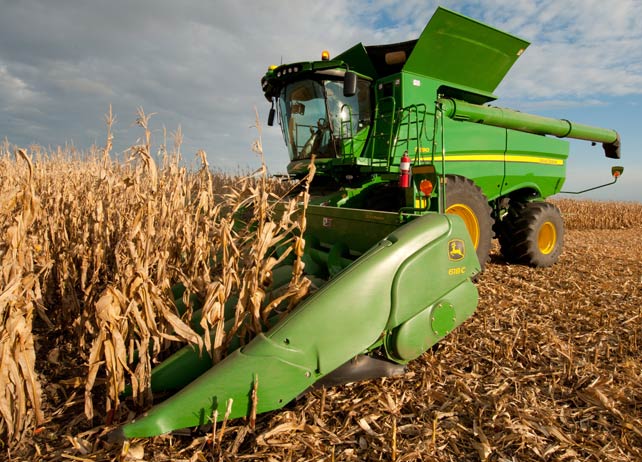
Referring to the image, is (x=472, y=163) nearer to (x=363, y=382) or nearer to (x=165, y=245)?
(x=363, y=382)

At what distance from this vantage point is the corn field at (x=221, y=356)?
1.50m

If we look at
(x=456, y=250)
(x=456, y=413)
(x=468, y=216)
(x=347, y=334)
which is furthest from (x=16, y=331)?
(x=468, y=216)

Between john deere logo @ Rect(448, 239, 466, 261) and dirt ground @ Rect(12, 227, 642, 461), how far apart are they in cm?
61

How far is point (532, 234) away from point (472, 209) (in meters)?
1.43

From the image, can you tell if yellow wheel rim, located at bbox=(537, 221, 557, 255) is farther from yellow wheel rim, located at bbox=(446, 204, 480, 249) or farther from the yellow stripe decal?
yellow wheel rim, located at bbox=(446, 204, 480, 249)

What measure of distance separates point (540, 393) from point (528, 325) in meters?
0.85

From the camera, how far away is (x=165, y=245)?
2.03m

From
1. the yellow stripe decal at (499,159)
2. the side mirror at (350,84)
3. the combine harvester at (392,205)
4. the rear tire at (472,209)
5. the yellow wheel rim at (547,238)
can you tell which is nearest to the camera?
the combine harvester at (392,205)

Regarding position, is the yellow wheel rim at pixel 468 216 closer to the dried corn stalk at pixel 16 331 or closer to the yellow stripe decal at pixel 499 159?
the yellow stripe decal at pixel 499 159

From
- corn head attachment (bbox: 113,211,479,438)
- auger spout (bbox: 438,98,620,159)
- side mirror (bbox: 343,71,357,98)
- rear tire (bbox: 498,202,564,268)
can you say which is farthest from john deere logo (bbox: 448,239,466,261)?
rear tire (bbox: 498,202,564,268)

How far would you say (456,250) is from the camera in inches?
81.1

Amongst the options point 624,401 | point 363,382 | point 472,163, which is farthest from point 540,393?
point 472,163

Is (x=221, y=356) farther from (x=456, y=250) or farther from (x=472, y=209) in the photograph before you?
(x=472, y=209)

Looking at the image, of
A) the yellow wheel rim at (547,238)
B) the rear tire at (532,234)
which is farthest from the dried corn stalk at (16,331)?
the yellow wheel rim at (547,238)
